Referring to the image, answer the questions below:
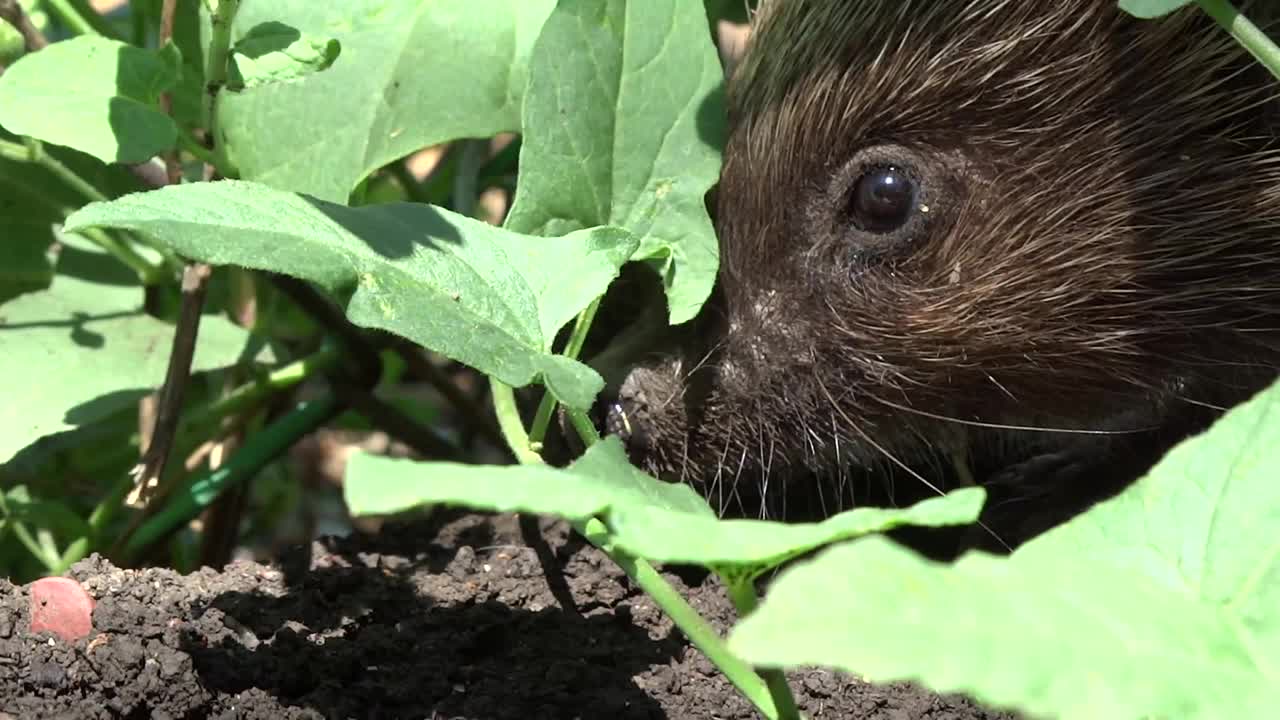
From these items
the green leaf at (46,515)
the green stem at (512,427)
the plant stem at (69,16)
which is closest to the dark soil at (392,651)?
the green stem at (512,427)

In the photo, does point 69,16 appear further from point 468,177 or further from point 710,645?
point 710,645

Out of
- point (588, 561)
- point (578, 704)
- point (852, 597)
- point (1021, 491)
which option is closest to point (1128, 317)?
point (1021, 491)

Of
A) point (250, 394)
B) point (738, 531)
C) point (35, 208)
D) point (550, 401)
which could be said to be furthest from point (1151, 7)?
point (35, 208)

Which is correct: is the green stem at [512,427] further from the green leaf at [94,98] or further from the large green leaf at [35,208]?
the large green leaf at [35,208]

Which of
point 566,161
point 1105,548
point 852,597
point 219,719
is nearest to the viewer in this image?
point 852,597

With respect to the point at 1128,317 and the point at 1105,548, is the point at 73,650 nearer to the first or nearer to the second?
the point at 1105,548

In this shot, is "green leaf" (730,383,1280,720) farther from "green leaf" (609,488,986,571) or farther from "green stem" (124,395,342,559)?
"green stem" (124,395,342,559)

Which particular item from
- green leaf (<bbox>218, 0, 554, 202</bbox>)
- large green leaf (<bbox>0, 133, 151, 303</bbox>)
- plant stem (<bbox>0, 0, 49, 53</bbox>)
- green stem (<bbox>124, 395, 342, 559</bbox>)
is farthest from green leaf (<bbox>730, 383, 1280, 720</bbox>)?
large green leaf (<bbox>0, 133, 151, 303</bbox>)
